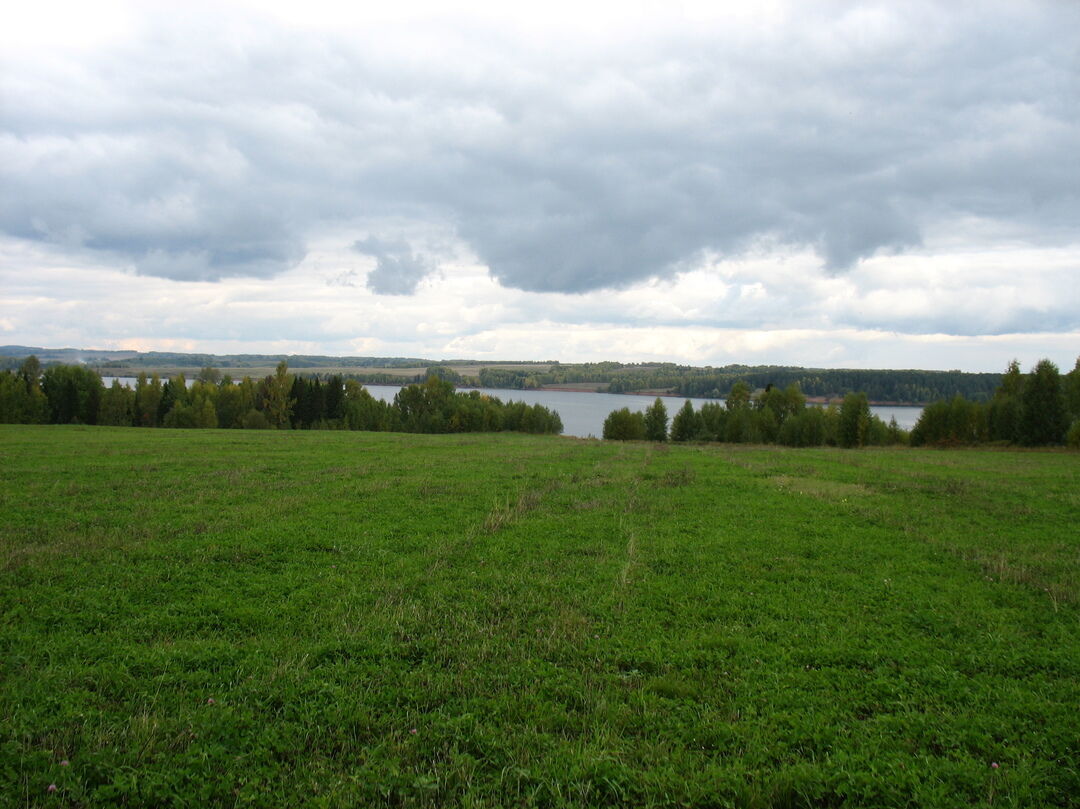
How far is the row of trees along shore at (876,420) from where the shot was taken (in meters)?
52.8

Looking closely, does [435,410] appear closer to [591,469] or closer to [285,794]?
→ [591,469]

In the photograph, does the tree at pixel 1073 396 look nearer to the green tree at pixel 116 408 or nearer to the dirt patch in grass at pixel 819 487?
the dirt patch in grass at pixel 819 487

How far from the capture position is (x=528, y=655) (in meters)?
7.12

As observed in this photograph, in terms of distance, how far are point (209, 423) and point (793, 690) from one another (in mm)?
73391

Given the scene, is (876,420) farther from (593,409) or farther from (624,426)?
(593,409)

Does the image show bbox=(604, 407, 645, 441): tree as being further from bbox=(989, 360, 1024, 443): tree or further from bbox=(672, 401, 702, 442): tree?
bbox=(989, 360, 1024, 443): tree

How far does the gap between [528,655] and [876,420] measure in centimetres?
7326

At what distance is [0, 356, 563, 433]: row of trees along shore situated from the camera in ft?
215

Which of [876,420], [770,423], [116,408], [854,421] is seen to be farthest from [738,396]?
[116,408]

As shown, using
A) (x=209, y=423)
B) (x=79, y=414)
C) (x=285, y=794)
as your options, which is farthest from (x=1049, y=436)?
(x=79, y=414)

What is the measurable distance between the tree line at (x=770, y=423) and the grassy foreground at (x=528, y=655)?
2030 inches

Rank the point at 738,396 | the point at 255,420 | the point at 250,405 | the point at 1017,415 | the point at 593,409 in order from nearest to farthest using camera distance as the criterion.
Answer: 1. the point at 1017,415
2. the point at 255,420
3. the point at 250,405
4. the point at 738,396
5. the point at 593,409

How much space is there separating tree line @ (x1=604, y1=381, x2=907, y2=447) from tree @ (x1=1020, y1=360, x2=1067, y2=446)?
13748 mm

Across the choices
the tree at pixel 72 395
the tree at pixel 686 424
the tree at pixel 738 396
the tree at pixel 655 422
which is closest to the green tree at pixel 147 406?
the tree at pixel 72 395
